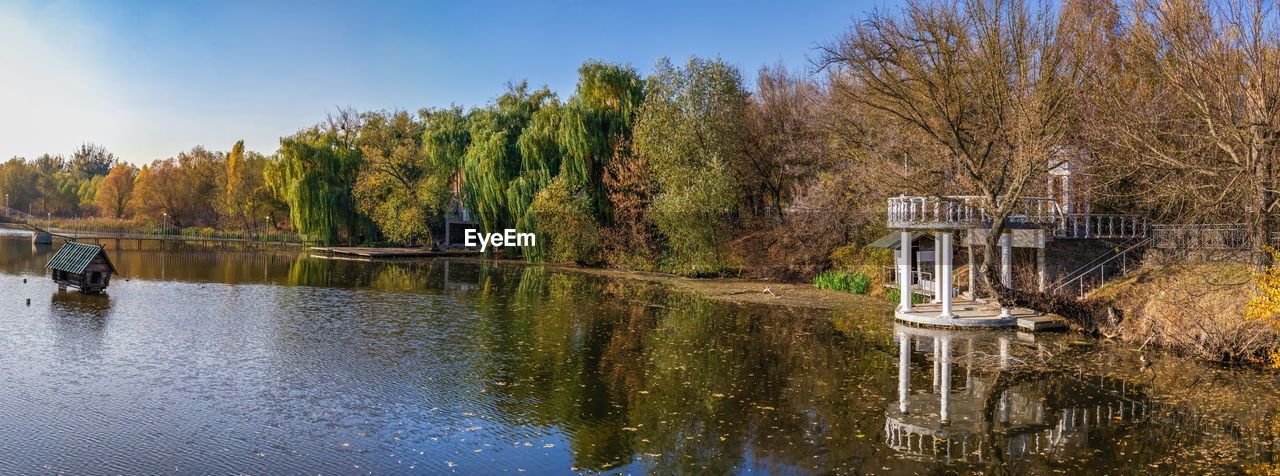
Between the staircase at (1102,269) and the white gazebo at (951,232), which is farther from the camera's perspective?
the staircase at (1102,269)

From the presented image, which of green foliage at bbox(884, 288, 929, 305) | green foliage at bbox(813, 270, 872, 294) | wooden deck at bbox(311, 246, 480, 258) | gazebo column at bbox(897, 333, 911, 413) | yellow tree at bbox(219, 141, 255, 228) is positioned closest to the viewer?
gazebo column at bbox(897, 333, 911, 413)

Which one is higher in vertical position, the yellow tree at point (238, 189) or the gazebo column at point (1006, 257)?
the yellow tree at point (238, 189)

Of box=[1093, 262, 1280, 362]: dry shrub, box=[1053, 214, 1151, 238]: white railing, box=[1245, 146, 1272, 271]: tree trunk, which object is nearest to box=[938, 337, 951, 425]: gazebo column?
box=[1093, 262, 1280, 362]: dry shrub

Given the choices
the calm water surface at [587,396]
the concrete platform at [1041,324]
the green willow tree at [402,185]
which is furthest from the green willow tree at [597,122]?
the concrete platform at [1041,324]

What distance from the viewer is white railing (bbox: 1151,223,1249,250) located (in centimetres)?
1991

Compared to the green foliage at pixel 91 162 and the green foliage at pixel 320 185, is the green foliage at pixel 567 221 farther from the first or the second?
the green foliage at pixel 91 162

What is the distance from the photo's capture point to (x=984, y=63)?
21859mm

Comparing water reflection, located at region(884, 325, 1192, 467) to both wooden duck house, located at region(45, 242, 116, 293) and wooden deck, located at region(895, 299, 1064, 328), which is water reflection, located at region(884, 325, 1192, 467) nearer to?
wooden deck, located at region(895, 299, 1064, 328)

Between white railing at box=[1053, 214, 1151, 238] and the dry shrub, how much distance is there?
7.10 feet

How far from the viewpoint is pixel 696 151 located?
35812 mm

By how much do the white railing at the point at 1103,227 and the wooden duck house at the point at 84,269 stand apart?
28759 mm

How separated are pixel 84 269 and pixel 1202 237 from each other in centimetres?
3218

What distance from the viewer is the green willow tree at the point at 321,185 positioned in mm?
54312

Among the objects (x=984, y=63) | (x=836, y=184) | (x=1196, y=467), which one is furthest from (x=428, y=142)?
(x=1196, y=467)
